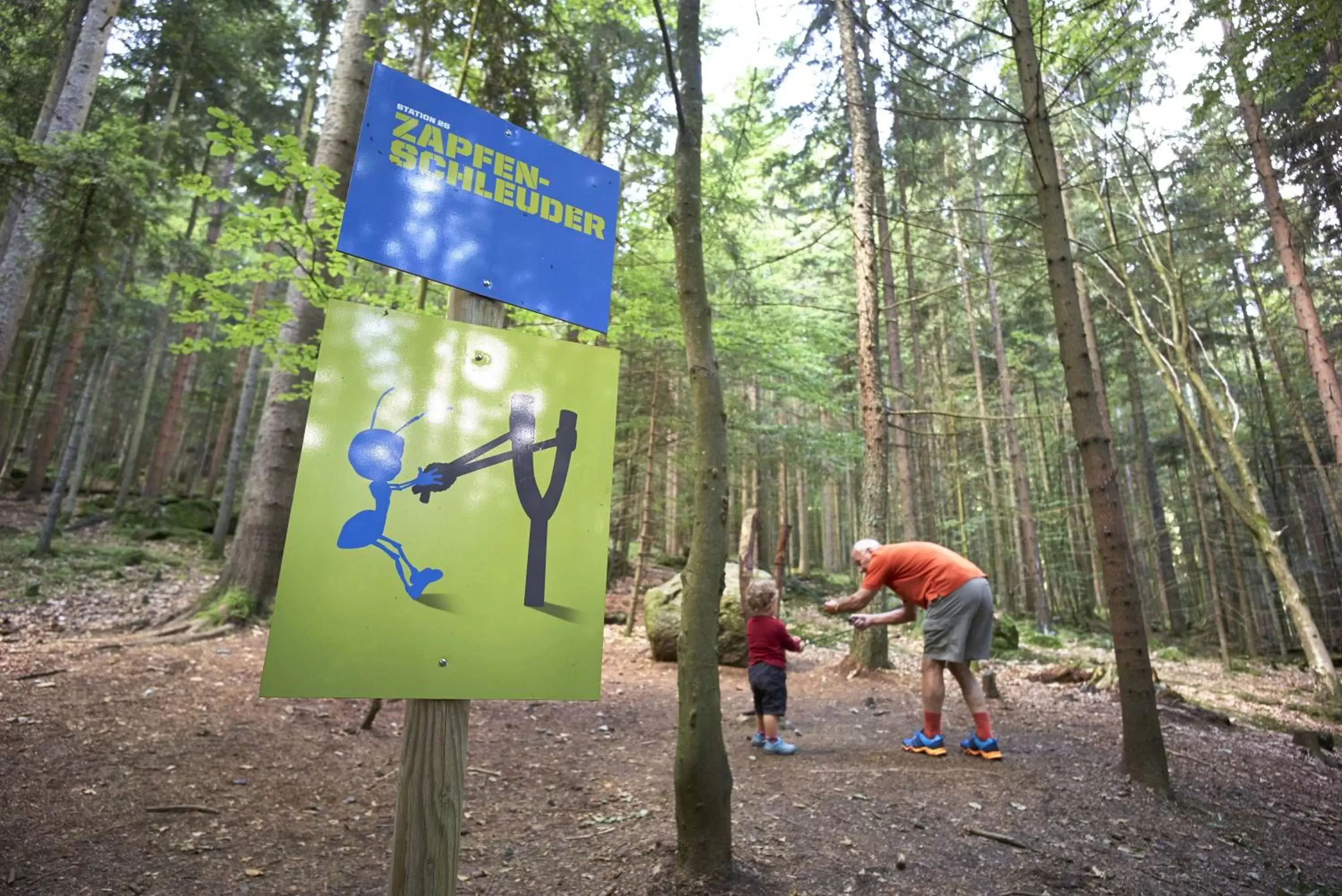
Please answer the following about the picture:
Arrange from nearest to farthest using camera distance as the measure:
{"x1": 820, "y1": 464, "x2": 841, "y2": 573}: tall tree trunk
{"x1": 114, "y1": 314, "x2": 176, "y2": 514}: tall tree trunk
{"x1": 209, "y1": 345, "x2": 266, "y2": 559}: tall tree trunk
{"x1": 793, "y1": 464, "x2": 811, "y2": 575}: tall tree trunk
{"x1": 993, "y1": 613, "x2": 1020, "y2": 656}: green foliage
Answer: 1. {"x1": 209, "y1": 345, "x2": 266, "y2": 559}: tall tree trunk
2. {"x1": 993, "y1": 613, "x2": 1020, "y2": 656}: green foliage
3. {"x1": 114, "y1": 314, "x2": 176, "y2": 514}: tall tree trunk
4. {"x1": 793, "y1": 464, "x2": 811, "y2": 575}: tall tree trunk
5. {"x1": 820, "y1": 464, "x2": 841, "y2": 573}: tall tree trunk

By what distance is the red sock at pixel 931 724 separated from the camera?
15.4ft

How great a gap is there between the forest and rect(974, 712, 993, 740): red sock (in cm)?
46

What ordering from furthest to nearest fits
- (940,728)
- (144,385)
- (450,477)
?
1. (144,385)
2. (940,728)
3. (450,477)

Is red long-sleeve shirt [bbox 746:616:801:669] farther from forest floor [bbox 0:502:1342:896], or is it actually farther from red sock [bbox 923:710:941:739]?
red sock [bbox 923:710:941:739]

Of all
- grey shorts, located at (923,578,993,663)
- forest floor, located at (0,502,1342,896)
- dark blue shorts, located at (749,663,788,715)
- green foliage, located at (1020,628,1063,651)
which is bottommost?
forest floor, located at (0,502,1342,896)

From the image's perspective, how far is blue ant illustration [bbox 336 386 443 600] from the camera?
1.45 meters

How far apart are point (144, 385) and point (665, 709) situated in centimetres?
1786

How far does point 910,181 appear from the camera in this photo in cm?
1184

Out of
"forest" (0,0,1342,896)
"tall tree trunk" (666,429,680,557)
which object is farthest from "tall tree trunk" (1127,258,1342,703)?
"tall tree trunk" (666,429,680,557)

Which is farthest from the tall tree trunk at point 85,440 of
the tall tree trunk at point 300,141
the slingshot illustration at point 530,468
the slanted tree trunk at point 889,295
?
the slanted tree trunk at point 889,295

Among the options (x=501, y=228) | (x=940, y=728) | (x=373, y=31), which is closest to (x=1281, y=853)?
(x=940, y=728)

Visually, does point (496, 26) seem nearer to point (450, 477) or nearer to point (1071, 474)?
point (450, 477)

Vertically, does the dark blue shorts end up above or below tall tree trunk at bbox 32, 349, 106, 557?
below

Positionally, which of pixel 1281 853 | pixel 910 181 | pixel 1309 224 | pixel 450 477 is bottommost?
pixel 1281 853
